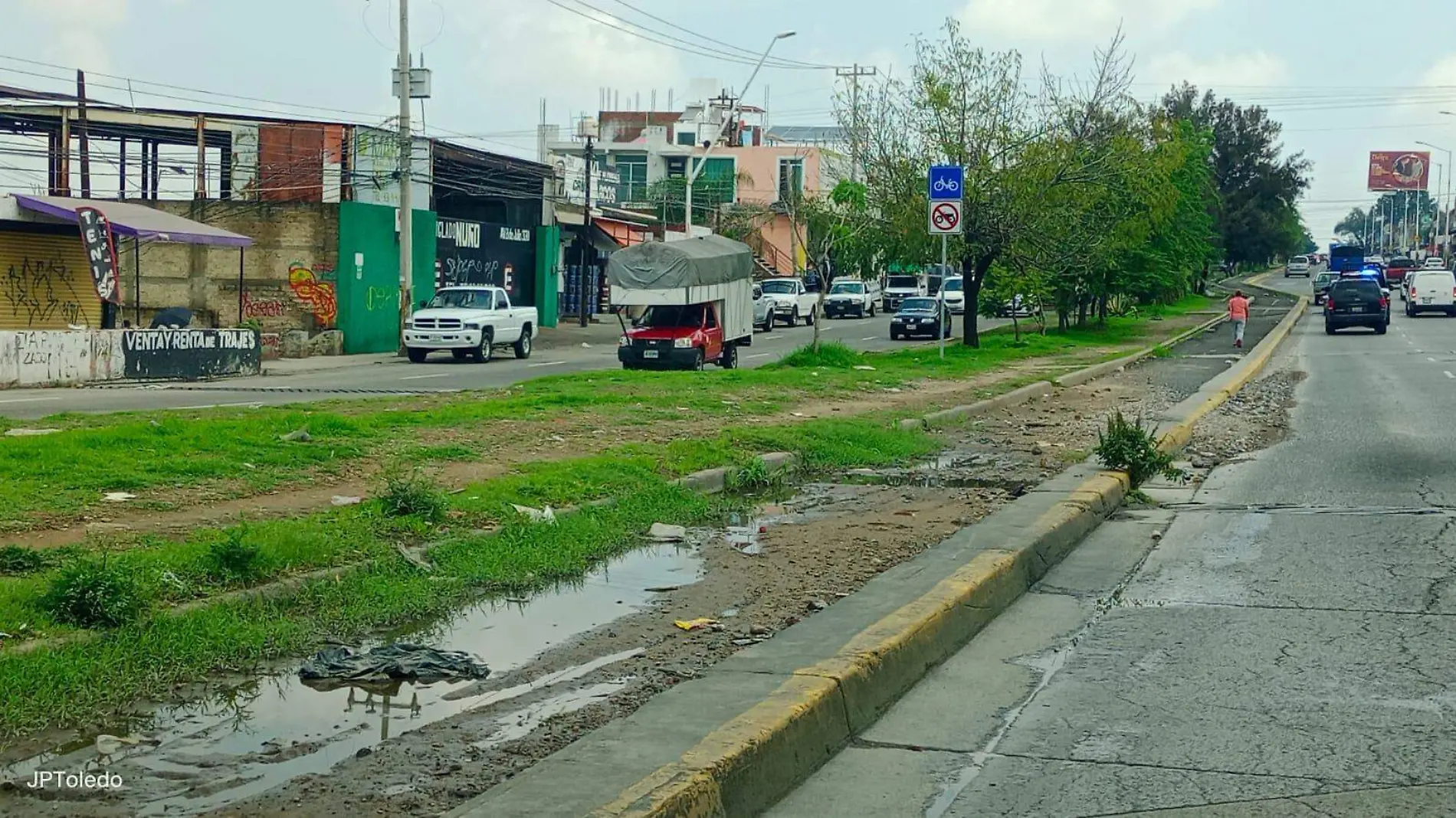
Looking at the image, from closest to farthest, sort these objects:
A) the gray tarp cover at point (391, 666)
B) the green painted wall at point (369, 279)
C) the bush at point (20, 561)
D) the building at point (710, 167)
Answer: the gray tarp cover at point (391, 666), the bush at point (20, 561), the green painted wall at point (369, 279), the building at point (710, 167)

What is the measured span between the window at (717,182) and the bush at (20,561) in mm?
75350

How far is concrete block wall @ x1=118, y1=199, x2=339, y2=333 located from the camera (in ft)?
130

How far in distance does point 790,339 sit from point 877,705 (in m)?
42.2

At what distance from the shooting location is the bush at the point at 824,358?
95.6 ft

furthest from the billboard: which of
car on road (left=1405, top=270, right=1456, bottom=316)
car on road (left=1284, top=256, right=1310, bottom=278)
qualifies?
car on road (left=1405, top=270, right=1456, bottom=316)

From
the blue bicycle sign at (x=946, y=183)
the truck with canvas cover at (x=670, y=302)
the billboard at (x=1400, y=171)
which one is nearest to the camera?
the blue bicycle sign at (x=946, y=183)

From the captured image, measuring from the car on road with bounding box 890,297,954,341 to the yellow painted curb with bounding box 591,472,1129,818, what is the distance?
38706mm

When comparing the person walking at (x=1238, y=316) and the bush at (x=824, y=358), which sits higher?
the person walking at (x=1238, y=316)

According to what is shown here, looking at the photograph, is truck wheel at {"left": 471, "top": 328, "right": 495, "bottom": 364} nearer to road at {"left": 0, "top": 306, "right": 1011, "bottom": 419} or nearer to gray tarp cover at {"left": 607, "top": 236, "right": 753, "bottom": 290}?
road at {"left": 0, "top": 306, "right": 1011, "bottom": 419}

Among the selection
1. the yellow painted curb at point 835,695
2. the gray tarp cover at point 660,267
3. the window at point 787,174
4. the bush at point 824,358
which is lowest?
the yellow painted curb at point 835,695

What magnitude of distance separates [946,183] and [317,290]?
66.5 ft

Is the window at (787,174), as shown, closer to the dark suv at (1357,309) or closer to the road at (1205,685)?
the dark suv at (1357,309)

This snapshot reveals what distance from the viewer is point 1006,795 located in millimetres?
5016

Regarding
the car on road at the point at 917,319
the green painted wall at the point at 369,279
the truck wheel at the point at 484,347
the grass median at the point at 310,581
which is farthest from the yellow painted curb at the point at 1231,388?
the green painted wall at the point at 369,279
